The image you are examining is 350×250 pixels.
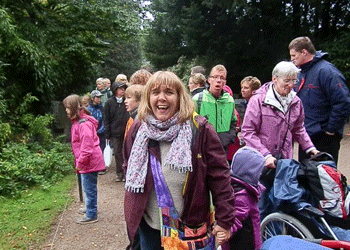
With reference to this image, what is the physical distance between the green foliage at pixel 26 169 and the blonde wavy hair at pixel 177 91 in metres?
5.13

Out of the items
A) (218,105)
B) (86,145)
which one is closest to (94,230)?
(86,145)

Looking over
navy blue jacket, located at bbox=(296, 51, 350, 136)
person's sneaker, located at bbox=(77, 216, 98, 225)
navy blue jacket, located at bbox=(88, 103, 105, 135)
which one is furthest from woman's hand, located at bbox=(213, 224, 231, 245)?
navy blue jacket, located at bbox=(88, 103, 105, 135)

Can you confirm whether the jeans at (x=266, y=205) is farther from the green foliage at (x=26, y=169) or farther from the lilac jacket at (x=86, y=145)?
the green foliage at (x=26, y=169)

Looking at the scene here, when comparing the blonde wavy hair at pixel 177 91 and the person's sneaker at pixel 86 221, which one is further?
the person's sneaker at pixel 86 221

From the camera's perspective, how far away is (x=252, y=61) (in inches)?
786

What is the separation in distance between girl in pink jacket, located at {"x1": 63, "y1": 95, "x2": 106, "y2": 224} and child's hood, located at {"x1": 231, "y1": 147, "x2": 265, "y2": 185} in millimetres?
2531

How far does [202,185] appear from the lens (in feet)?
8.55

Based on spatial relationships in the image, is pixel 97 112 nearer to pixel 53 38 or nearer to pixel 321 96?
pixel 53 38

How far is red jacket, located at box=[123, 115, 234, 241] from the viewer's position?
2.58m

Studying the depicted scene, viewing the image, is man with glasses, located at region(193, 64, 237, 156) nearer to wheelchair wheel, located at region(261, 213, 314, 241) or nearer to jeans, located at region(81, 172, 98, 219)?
wheelchair wheel, located at region(261, 213, 314, 241)

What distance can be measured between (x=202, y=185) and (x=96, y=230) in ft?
10.6

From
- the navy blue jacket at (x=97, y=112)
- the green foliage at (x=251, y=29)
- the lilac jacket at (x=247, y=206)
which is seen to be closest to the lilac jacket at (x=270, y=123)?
the lilac jacket at (x=247, y=206)

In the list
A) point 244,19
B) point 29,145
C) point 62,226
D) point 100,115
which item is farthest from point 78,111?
point 244,19

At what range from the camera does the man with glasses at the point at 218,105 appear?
16.4 feet
